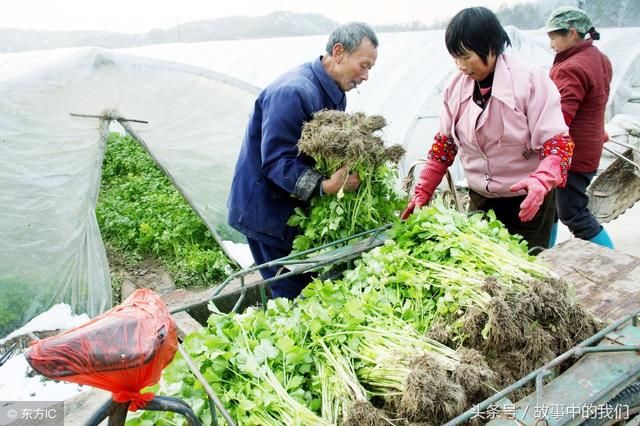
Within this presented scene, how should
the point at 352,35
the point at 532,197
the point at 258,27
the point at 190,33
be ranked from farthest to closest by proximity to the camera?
the point at 258,27 → the point at 190,33 → the point at 352,35 → the point at 532,197

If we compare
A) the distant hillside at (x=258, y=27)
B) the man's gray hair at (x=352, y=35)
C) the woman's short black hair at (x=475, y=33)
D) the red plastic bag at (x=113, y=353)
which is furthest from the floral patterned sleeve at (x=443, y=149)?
the distant hillside at (x=258, y=27)

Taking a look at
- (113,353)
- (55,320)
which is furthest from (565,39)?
(55,320)

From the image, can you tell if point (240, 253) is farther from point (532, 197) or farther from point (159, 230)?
point (532, 197)

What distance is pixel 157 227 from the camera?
693 centimetres

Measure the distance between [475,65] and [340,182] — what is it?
1.01 m

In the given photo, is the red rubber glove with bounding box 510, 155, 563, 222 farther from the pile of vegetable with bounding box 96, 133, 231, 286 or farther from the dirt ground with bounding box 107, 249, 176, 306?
the dirt ground with bounding box 107, 249, 176, 306

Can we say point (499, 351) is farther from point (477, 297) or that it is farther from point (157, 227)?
point (157, 227)

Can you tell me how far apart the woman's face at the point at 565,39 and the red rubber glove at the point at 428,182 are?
1634 mm

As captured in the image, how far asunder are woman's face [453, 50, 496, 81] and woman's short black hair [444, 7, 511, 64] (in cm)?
2

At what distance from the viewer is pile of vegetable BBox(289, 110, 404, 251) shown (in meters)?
2.60

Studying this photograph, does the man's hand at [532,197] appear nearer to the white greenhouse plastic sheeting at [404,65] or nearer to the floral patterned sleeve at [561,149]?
the floral patterned sleeve at [561,149]

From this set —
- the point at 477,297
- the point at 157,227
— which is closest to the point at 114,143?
the point at 157,227

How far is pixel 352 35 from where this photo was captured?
2877 millimetres

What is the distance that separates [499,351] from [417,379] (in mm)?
465
